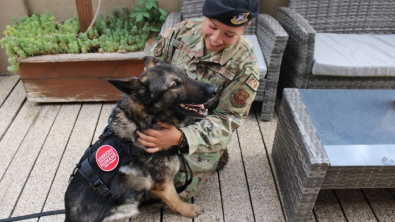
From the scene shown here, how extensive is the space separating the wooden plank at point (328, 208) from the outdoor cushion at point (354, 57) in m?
1.17

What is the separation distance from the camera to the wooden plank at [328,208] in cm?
214

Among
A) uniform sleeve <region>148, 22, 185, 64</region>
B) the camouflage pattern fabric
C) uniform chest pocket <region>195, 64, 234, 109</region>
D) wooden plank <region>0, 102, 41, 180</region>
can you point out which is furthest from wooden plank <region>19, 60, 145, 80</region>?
uniform chest pocket <region>195, 64, 234, 109</region>

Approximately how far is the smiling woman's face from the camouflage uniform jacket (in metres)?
0.13

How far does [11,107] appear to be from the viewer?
3.23 meters

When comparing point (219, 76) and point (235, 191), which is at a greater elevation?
point (219, 76)

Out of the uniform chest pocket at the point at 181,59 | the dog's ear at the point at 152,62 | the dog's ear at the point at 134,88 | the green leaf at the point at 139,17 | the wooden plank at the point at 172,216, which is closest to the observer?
the dog's ear at the point at 134,88

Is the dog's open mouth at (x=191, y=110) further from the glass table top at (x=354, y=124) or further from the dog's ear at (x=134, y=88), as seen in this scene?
the glass table top at (x=354, y=124)

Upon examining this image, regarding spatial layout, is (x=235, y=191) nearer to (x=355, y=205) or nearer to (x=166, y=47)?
(x=355, y=205)

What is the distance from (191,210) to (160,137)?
74 cm

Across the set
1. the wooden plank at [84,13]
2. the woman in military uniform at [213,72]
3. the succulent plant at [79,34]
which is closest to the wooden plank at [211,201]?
the woman in military uniform at [213,72]

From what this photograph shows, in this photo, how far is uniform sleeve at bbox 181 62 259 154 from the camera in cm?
185

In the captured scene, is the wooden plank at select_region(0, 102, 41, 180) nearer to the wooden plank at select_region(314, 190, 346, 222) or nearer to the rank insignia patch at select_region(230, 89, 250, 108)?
the rank insignia patch at select_region(230, 89, 250, 108)

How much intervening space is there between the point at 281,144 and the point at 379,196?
85cm

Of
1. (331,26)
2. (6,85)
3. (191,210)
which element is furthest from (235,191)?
(6,85)
